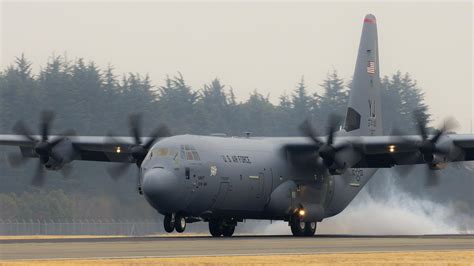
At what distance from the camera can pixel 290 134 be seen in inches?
3457

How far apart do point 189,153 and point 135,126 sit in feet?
12.6

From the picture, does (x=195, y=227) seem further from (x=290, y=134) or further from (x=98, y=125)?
(x=290, y=134)

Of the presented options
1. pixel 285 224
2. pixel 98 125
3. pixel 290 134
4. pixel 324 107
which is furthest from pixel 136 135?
pixel 324 107

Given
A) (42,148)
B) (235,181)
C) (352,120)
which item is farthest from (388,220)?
(42,148)

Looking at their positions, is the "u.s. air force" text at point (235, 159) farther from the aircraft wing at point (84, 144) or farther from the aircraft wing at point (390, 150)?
the aircraft wing at point (84, 144)

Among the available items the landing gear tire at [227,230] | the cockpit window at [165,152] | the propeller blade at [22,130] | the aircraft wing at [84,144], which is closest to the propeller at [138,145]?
the aircraft wing at [84,144]

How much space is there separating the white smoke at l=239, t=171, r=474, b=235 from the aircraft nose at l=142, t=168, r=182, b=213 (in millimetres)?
12979

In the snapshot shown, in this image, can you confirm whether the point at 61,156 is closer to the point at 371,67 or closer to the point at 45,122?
the point at 45,122

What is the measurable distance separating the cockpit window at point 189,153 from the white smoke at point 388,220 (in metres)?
12.0

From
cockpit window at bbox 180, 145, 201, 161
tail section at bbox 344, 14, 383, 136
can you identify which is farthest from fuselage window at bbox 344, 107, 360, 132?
cockpit window at bbox 180, 145, 201, 161

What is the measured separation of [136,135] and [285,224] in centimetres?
1190

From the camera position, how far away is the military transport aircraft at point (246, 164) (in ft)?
131

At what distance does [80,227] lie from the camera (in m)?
58.4

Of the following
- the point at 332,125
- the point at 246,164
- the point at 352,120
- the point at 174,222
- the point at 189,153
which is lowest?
the point at 174,222
